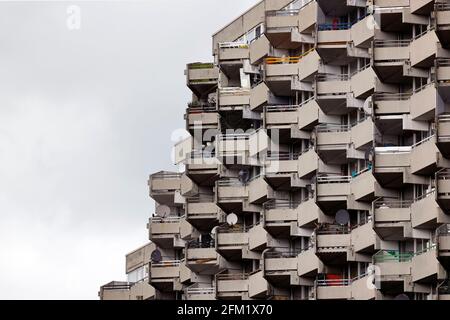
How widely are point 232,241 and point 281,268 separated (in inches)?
294

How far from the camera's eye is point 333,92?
153750mm

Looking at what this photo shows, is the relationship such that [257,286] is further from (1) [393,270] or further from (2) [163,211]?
(2) [163,211]

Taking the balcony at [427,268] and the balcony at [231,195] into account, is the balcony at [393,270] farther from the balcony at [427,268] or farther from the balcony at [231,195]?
the balcony at [231,195]

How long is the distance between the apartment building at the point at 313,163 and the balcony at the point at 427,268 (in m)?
0.10

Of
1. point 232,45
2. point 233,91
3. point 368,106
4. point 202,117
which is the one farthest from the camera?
point 202,117

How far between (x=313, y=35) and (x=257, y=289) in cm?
1280

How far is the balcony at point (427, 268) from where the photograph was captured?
141m

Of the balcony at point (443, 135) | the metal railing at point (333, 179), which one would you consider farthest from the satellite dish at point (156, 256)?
the balcony at point (443, 135)

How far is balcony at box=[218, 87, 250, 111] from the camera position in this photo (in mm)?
165375

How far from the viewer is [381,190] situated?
14725cm

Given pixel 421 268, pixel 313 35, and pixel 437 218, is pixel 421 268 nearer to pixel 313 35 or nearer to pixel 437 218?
pixel 437 218

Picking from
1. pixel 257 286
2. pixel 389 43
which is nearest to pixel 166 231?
pixel 257 286

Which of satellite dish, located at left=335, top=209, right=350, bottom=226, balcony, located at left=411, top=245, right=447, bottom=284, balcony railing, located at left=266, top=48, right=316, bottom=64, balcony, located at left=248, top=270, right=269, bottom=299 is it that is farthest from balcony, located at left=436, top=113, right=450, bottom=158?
balcony, located at left=248, top=270, right=269, bottom=299

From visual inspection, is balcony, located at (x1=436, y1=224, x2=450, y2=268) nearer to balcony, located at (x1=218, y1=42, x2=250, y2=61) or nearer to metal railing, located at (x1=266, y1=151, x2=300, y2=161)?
metal railing, located at (x1=266, y1=151, x2=300, y2=161)
